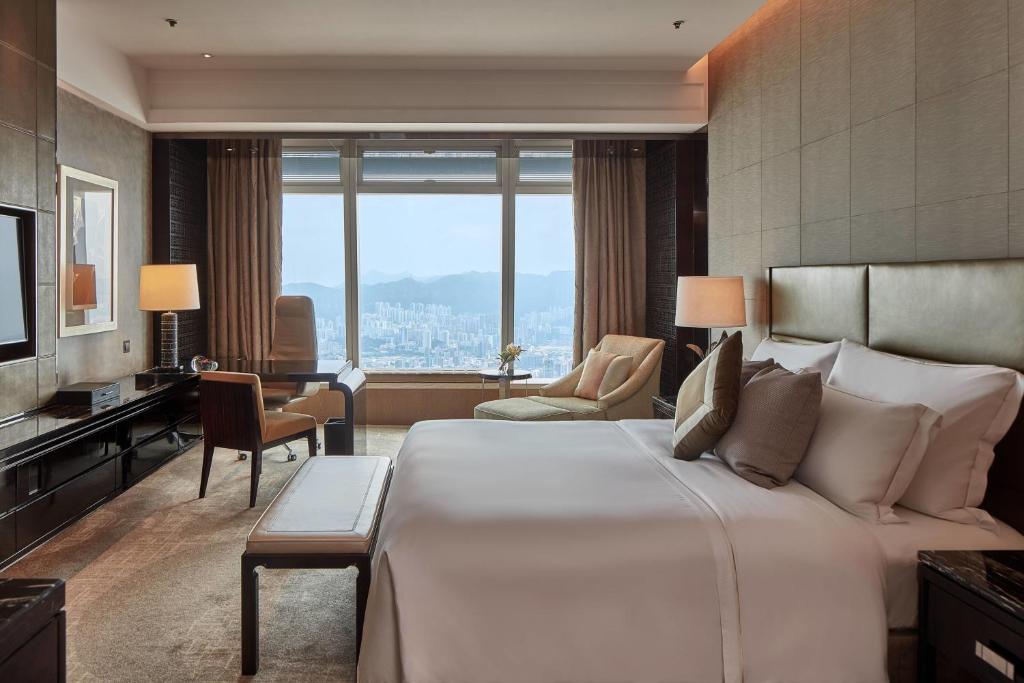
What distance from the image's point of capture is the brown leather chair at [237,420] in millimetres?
4062

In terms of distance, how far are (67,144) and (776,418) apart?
4.48 meters

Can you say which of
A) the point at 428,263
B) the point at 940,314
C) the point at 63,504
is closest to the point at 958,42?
the point at 940,314

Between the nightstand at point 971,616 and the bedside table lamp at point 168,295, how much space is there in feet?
15.9

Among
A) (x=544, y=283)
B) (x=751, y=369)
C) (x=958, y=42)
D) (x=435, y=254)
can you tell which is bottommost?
(x=751, y=369)

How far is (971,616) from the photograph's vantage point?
1781 mm

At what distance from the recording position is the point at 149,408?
4598mm

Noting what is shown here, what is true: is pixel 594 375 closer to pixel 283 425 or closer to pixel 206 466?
pixel 283 425

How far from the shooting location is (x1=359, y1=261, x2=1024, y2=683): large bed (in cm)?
199

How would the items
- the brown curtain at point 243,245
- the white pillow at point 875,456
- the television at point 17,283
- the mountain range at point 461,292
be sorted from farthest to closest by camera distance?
the mountain range at point 461,292 → the brown curtain at point 243,245 → the television at point 17,283 → the white pillow at point 875,456

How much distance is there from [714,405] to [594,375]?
9.08 feet

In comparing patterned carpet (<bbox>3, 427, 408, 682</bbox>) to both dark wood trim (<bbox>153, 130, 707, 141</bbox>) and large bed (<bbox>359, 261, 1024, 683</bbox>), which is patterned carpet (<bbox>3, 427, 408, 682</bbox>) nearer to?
large bed (<bbox>359, 261, 1024, 683</bbox>)


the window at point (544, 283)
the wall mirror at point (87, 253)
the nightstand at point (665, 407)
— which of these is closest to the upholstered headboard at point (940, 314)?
the nightstand at point (665, 407)

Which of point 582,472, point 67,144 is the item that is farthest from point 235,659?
point 67,144

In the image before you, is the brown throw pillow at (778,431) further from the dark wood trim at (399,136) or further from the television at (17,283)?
the dark wood trim at (399,136)
